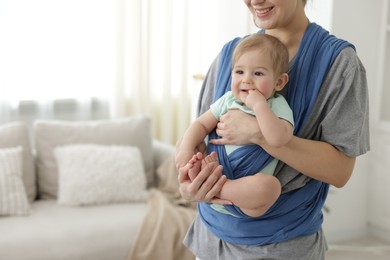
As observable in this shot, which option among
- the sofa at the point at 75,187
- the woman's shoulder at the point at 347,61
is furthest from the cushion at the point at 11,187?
the woman's shoulder at the point at 347,61

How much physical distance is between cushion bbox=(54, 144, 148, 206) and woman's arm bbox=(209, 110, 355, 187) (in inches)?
75.9

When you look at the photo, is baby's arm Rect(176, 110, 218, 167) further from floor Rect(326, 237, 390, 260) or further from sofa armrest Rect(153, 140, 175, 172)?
floor Rect(326, 237, 390, 260)

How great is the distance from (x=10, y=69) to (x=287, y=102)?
8.64 ft

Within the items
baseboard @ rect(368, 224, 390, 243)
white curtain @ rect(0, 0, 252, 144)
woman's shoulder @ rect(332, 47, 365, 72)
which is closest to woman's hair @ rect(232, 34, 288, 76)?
woman's shoulder @ rect(332, 47, 365, 72)

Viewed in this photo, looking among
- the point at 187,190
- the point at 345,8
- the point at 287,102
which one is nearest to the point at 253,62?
the point at 287,102

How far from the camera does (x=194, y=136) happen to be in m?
1.32

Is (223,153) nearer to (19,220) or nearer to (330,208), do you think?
(19,220)

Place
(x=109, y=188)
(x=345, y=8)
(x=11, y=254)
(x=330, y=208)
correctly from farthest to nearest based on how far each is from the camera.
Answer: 1. (x=330, y=208)
2. (x=345, y=8)
3. (x=109, y=188)
4. (x=11, y=254)

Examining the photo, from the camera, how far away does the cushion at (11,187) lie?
289 centimetres

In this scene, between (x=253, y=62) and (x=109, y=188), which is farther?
(x=109, y=188)

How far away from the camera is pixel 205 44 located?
4047 millimetres

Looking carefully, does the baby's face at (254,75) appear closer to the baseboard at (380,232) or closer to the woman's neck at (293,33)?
the woman's neck at (293,33)

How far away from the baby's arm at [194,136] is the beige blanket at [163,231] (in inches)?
60.4

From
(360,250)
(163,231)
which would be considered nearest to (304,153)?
(163,231)
